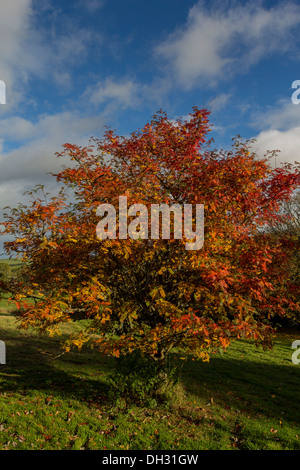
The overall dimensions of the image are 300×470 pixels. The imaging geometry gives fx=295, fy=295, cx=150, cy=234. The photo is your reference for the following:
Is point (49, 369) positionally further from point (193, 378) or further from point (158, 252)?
point (158, 252)

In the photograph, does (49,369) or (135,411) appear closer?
(135,411)

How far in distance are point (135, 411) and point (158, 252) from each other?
13.9 ft

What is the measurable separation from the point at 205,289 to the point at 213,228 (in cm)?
134

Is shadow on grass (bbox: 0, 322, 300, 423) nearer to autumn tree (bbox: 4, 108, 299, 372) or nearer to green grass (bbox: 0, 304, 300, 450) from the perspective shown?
green grass (bbox: 0, 304, 300, 450)

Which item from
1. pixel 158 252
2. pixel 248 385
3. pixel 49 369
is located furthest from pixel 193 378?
pixel 158 252

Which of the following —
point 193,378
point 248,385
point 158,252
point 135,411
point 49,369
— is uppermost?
point 158,252

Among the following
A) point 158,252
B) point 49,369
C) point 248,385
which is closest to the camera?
point 158,252

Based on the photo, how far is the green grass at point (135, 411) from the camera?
6434 millimetres

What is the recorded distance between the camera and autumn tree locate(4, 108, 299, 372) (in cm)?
572

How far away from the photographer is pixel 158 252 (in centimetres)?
700

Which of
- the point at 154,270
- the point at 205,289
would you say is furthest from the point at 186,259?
the point at 154,270

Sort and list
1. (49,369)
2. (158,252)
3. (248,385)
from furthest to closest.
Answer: (248,385)
(49,369)
(158,252)

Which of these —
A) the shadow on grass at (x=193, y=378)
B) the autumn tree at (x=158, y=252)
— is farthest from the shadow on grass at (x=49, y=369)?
the autumn tree at (x=158, y=252)

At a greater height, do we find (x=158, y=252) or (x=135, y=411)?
(x=158, y=252)
